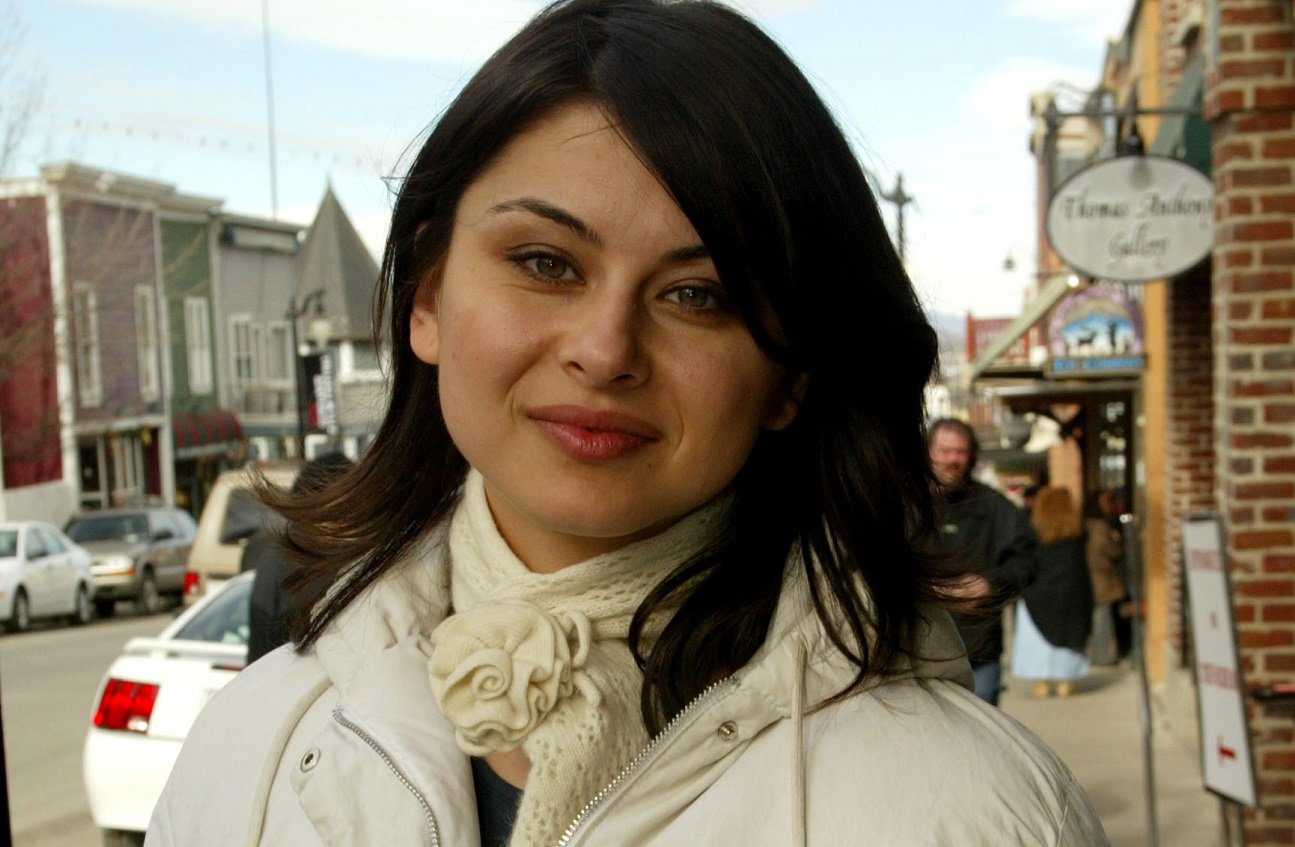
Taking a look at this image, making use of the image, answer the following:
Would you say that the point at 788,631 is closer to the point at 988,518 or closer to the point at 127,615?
the point at 988,518

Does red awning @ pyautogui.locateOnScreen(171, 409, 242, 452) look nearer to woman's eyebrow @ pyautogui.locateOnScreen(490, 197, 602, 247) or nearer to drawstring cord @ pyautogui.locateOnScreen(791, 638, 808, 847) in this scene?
woman's eyebrow @ pyautogui.locateOnScreen(490, 197, 602, 247)

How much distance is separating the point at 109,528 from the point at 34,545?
164 inches

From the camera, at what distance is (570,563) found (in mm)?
1755

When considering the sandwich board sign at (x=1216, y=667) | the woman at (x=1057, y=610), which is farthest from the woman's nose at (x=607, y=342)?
the woman at (x=1057, y=610)

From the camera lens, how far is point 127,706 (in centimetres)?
709

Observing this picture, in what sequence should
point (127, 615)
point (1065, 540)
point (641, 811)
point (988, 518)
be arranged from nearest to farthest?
point (641, 811) < point (988, 518) < point (1065, 540) < point (127, 615)

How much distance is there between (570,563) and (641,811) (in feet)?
1.08

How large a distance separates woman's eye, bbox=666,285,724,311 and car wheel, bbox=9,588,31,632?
22245 millimetres

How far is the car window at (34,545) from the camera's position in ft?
74.1

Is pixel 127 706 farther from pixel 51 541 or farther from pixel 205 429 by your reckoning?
pixel 205 429

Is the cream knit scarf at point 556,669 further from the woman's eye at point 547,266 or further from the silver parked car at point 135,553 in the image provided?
the silver parked car at point 135,553

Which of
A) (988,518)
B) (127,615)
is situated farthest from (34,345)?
(988,518)

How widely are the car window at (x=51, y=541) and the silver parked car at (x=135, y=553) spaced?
165cm

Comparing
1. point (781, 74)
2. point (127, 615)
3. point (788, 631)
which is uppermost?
point (781, 74)
